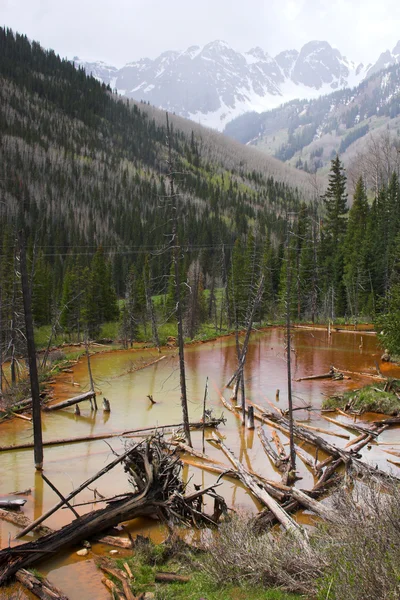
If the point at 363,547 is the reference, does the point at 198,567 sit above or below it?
below

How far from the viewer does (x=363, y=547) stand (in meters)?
7.45

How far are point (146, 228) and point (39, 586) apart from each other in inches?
4508

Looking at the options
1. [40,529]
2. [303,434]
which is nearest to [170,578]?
[40,529]

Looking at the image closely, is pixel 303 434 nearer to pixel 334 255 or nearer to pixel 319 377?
pixel 319 377

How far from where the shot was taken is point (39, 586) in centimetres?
999

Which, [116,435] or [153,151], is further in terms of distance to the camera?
[153,151]

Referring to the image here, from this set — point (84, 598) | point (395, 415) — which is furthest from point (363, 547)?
point (395, 415)

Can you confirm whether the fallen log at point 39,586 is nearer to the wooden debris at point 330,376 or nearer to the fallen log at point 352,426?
the fallen log at point 352,426

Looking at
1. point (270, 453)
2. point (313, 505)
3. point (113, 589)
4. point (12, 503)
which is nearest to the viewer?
point (113, 589)

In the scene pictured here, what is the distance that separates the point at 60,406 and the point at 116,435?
20.2ft

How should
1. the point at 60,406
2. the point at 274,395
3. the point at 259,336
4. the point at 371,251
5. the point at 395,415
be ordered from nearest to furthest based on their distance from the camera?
the point at 395,415 < the point at 60,406 < the point at 274,395 < the point at 259,336 < the point at 371,251

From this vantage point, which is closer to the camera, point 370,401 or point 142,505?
point 142,505

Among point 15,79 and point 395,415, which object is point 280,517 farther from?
point 15,79

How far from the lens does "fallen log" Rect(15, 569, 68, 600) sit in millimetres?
9727
